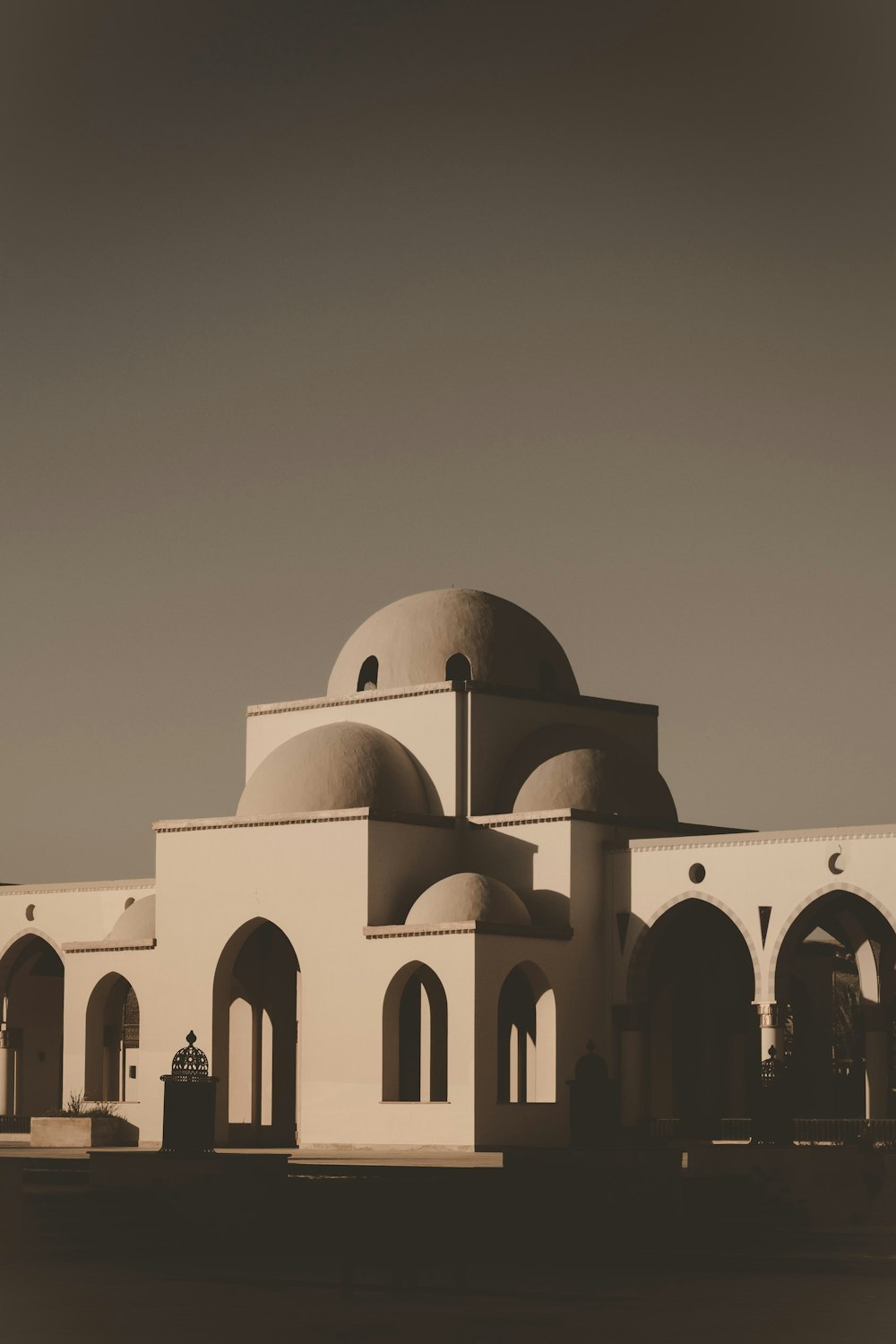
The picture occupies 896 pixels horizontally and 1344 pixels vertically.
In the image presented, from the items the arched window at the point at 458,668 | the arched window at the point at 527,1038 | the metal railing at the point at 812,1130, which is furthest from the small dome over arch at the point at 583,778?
the metal railing at the point at 812,1130

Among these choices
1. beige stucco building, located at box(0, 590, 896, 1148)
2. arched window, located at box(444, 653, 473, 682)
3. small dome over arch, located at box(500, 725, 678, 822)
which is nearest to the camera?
beige stucco building, located at box(0, 590, 896, 1148)

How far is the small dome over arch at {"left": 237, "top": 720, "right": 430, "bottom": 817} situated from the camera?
32.3 metres

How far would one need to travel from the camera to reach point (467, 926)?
29484mm

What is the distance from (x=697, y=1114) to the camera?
1308 inches

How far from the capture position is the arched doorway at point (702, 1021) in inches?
1312

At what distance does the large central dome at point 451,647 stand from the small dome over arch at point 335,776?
1.45 meters

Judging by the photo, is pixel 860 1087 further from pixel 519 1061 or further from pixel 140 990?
pixel 140 990

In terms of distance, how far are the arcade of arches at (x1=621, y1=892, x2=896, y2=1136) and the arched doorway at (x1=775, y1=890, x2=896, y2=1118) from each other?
19 mm

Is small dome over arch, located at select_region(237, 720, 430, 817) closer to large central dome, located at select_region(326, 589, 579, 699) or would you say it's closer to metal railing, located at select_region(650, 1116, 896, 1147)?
large central dome, located at select_region(326, 589, 579, 699)

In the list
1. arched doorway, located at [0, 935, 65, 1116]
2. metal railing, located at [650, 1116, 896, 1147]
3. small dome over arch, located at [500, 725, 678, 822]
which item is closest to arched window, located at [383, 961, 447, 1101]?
small dome over arch, located at [500, 725, 678, 822]

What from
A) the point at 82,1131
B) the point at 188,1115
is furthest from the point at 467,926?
the point at 188,1115

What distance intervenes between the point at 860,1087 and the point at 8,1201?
85.7 ft

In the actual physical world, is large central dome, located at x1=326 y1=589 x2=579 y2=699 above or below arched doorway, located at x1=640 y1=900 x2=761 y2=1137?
above

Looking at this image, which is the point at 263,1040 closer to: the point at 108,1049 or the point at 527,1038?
the point at 108,1049
